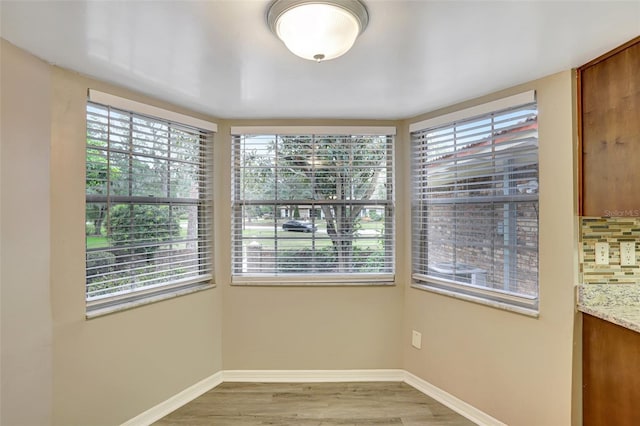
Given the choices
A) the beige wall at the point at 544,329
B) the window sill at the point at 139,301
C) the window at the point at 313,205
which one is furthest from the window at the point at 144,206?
the beige wall at the point at 544,329

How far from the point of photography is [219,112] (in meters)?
2.40

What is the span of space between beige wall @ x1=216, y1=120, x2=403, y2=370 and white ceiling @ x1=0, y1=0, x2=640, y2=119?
73 cm

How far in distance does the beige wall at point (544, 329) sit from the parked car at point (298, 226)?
4.13 ft

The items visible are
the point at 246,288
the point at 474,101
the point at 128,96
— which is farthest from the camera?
the point at 246,288

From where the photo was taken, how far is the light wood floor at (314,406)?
2064 mm

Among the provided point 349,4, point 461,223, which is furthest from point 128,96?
point 461,223

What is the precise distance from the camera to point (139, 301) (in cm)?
203

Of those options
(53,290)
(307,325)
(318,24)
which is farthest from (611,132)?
(53,290)

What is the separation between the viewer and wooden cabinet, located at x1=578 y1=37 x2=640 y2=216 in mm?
1421

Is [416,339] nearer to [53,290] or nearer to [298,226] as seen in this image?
[298,226]

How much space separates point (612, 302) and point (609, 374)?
349 millimetres

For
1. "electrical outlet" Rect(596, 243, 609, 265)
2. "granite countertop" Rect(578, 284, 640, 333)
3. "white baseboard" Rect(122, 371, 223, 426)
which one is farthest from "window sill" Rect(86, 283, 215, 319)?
"electrical outlet" Rect(596, 243, 609, 265)

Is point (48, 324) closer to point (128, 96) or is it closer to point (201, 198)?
point (201, 198)

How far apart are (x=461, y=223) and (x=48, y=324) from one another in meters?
2.57
